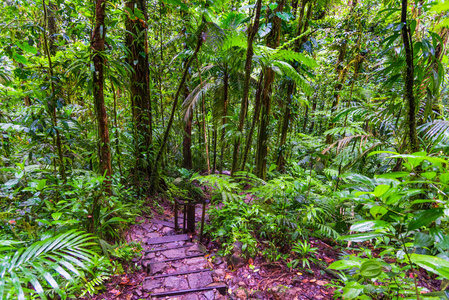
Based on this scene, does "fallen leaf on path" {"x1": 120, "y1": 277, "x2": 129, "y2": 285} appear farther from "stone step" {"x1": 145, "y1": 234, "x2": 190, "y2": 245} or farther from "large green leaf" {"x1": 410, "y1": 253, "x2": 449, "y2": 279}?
"large green leaf" {"x1": 410, "y1": 253, "x2": 449, "y2": 279}

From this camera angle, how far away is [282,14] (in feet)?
10.6

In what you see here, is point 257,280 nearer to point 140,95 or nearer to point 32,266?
point 32,266

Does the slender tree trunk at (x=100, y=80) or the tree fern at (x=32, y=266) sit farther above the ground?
the slender tree trunk at (x=100, y=80)

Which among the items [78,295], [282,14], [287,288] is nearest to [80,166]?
[78,295]

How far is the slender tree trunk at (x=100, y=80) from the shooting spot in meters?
2.22

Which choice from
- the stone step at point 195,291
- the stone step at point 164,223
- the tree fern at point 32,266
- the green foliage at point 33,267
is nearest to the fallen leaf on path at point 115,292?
the stone step at point 195,291

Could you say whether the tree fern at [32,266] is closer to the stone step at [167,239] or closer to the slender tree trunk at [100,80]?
the slender tree trunk at [100,80]

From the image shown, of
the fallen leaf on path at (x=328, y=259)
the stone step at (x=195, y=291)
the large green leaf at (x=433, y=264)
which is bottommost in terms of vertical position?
the stone step at (x=195, y=291)

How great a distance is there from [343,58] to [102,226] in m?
5.39

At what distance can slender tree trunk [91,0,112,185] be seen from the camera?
2.22 m

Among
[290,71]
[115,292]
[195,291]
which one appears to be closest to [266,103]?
[290,71]

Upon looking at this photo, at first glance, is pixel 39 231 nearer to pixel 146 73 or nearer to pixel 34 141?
pixel 34 141

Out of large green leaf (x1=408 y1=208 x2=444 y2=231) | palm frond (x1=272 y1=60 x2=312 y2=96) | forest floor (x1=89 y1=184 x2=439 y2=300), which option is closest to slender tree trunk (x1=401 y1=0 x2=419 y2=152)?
large green leaf (x1=408 y1=208 x2=444 y2=231)

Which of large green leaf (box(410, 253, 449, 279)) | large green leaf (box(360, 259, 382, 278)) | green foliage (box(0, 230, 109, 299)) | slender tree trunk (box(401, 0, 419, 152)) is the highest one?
slender tree trunk (box(401, 0, 419, 152))
